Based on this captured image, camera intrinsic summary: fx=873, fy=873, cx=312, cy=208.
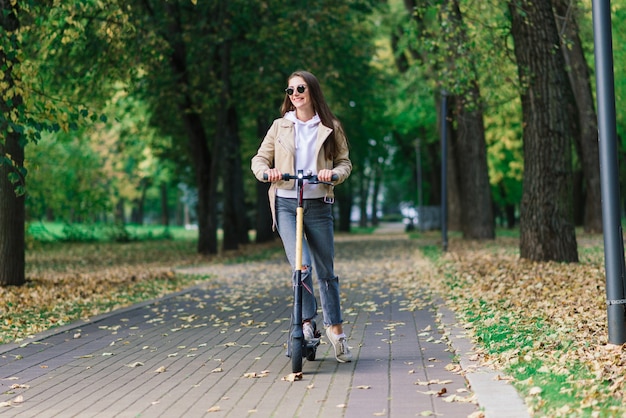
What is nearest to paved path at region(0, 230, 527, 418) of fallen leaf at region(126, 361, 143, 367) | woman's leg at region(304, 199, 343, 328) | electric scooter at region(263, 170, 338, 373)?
fallen leaf at region(126, 361, 143, 367)

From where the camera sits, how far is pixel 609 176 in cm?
651

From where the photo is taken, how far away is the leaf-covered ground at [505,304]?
546 cm

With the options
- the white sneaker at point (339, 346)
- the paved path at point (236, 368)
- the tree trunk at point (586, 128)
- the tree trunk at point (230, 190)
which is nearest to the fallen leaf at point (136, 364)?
the paved path at point (236, 368)

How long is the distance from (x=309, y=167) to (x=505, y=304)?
428 cm

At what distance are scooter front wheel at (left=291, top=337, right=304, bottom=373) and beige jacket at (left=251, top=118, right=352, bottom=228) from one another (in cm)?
93

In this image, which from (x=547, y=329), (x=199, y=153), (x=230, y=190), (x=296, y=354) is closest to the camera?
(x=296, y=354)

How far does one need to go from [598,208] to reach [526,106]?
1558cm

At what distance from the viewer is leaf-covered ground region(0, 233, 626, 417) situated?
5465 mm

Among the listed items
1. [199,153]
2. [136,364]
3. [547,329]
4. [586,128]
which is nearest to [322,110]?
[136,364]

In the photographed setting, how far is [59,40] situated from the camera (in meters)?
15.4

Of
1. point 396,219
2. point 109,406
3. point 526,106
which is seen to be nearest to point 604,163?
point 109,406

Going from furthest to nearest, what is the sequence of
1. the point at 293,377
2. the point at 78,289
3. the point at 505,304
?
the point at 78,289 < the point at 505,304 < the point at 293,377

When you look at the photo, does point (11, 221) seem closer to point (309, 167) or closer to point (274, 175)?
point (309, 167)

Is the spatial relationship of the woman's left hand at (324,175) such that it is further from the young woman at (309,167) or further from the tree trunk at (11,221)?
the tree trunk at (11,221)
